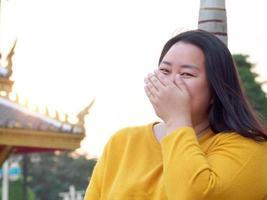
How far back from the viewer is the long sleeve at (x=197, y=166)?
7.48 ft

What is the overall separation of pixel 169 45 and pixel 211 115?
0.81ft

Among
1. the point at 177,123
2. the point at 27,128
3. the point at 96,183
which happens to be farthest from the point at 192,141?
the point at 27,128

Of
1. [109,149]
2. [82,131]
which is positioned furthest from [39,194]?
→ [109,149]

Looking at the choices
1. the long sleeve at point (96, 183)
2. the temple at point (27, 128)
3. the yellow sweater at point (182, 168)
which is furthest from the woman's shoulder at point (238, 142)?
the temple at point (27, 128)

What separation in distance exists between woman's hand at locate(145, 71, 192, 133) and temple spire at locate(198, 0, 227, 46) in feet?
5.57

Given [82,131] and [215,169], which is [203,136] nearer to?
[215,169]

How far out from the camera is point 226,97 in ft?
8.04

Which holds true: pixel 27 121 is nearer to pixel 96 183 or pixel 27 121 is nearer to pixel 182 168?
pixel 96 183

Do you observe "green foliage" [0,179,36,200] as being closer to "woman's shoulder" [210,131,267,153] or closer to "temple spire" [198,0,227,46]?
"temple spire" [198,0,227,46]

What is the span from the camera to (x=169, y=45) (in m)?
2.56

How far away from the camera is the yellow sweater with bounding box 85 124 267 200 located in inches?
90.1

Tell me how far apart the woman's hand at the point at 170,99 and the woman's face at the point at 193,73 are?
0.07 feet

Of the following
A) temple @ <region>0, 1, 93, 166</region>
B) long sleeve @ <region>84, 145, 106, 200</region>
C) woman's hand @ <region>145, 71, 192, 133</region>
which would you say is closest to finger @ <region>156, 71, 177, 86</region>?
woman's hand @ <region>145, 71, 192, 133</region>

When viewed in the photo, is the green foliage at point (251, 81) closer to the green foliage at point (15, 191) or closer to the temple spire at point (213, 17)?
the temple spire at point (213, 17)
